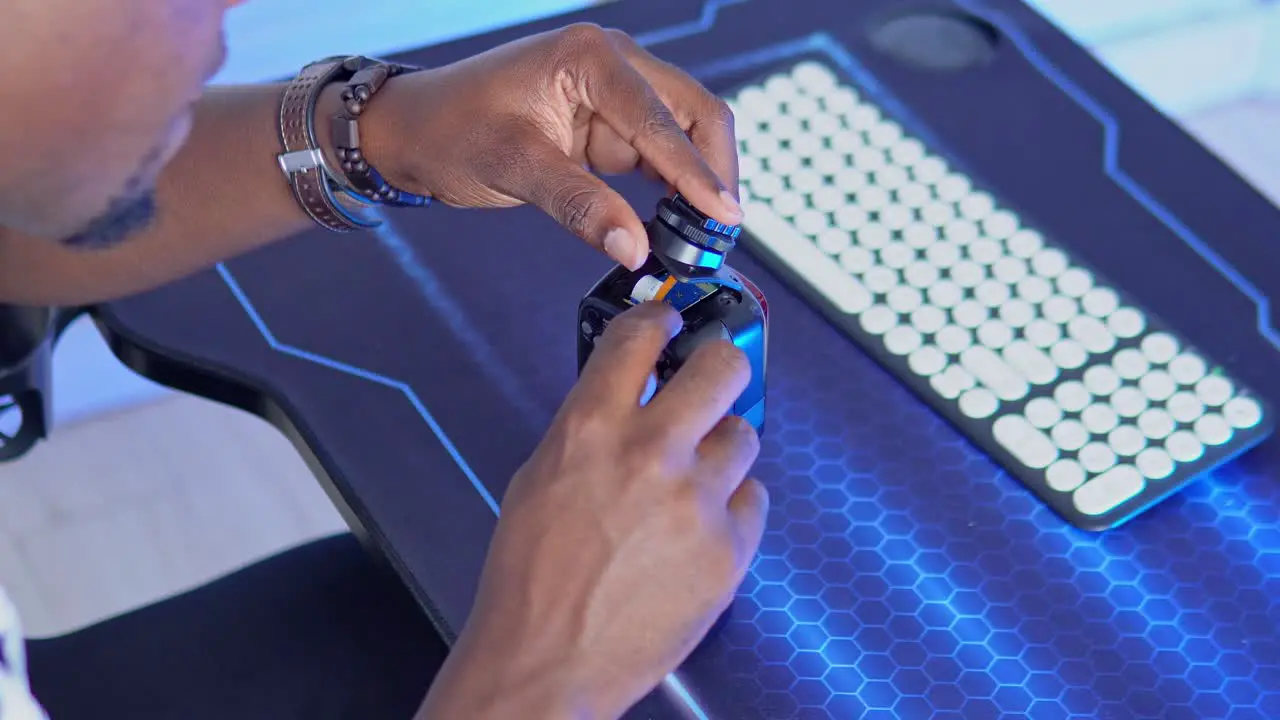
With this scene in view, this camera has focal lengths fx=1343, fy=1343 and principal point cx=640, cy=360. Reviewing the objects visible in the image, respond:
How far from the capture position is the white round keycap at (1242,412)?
2.91 feet

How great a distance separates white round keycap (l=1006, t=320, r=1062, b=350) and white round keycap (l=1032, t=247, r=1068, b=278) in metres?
0.05

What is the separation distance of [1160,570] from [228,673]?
66 centimetres

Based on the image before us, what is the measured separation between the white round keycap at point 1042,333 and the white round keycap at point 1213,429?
0.35ft

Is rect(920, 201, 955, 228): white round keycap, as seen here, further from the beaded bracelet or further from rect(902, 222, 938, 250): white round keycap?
the beaded bracelet

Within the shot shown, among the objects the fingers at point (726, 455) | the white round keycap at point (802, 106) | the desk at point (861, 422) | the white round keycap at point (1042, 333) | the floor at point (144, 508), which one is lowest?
the floor at point (144, 508)

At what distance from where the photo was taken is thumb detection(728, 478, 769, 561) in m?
0.73

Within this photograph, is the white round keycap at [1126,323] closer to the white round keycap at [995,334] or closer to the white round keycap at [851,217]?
the white round keycap at [995,334]

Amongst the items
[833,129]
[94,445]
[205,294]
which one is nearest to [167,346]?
[205,294]

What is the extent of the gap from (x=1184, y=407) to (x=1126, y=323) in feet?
0.25

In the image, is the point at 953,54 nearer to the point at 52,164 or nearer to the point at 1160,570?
the point at 1160,570

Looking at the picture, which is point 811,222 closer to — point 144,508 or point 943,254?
point 943,254

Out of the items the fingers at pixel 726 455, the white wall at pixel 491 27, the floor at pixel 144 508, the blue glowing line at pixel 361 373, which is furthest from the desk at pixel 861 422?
the floor at pixel 144 508

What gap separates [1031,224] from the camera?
100 cm

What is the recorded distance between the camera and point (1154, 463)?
861 millimetres
